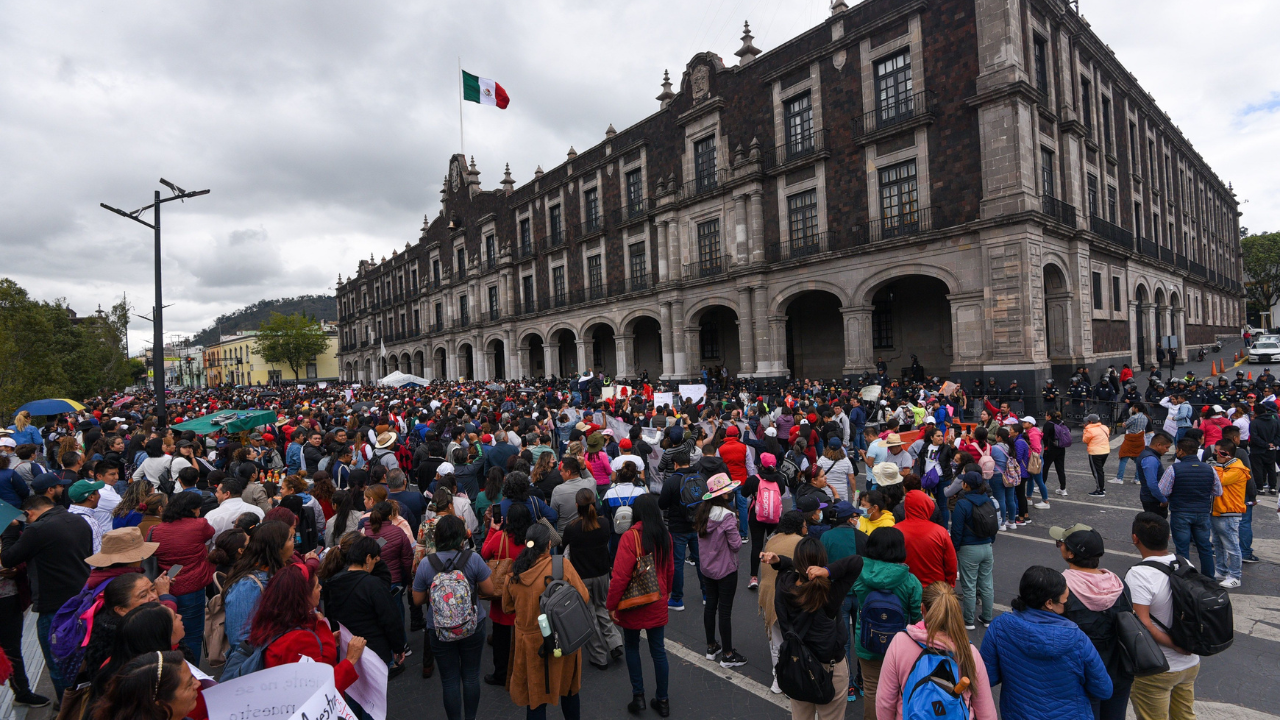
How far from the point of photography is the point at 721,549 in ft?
15.6

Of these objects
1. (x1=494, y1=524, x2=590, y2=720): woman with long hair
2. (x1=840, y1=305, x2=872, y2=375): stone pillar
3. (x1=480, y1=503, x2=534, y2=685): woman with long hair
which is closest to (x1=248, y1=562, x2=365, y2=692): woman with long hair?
(x1=494, y1=524, x2=590, y2=720): woman with long hair

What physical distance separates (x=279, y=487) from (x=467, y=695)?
453 cm

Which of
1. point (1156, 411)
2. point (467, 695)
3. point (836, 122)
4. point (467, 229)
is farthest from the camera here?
point (467, 229)

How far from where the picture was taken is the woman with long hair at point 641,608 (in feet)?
13.7

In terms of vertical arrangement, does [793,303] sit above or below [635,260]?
below

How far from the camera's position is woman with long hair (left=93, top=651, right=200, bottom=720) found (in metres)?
2.02

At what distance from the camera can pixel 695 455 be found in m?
7.93

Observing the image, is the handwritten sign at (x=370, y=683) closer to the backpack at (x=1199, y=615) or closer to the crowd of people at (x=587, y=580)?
the crowd of people at (x=587, y=580)

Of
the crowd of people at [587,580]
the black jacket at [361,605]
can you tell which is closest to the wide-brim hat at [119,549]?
the crowd of people at [587,580]

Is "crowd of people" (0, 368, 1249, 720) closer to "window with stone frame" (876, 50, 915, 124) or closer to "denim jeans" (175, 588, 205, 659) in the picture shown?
"denim jeans" (175, 588, 205, 659)

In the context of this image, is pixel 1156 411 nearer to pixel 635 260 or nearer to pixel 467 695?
pixel 467 695

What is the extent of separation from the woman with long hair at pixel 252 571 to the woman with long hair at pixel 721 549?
9.65 ft

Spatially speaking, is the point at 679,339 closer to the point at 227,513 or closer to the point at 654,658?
the point at 227,513

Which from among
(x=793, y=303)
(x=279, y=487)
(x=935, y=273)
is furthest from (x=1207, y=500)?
(x=793, y=303)
